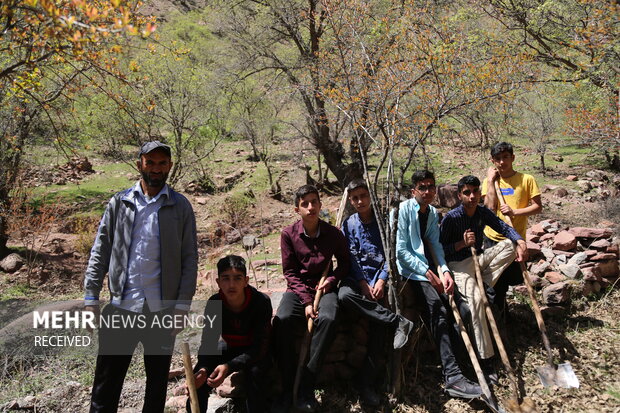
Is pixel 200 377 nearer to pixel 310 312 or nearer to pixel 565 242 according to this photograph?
pixel 310 312

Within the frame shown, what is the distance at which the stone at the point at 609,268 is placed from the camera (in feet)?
15.4

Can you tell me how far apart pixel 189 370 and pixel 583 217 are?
905 centimetres

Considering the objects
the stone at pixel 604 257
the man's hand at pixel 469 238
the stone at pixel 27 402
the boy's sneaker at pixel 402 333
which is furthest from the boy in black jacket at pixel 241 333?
the stone at pixel 604 257

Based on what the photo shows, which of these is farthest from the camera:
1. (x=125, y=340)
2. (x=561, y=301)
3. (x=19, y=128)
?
(x=19, y=128)

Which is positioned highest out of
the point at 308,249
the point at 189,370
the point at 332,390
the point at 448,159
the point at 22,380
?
the point at 448,159

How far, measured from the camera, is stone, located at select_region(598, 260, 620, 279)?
4.68 m

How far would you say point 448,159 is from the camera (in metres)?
17.5

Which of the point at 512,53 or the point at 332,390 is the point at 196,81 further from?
the point at 332,390

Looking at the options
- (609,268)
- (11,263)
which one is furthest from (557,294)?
(11,263)

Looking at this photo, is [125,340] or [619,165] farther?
[619,165]

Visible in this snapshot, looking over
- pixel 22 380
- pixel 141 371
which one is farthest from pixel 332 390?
pixel 22 380

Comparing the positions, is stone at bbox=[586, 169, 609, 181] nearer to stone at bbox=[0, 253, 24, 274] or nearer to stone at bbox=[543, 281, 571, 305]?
stone at bbox=[543, 281, 571, 305]

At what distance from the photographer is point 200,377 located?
8.89 ft

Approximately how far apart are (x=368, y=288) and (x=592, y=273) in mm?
2799
